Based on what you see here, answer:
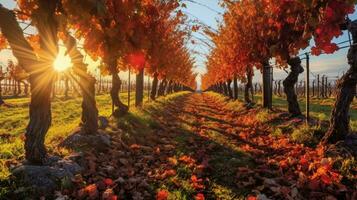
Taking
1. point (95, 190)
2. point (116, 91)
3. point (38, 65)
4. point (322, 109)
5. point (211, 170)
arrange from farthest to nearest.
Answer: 1. point (322, 109)
2. point (116, 91)
3. point (211, 170)
4. point (38, 65)
5. point (95, 190)

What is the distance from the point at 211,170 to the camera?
23.4ft

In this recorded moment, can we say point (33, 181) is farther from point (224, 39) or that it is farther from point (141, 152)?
point (224, 39)

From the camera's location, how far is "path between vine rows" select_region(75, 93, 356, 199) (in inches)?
223

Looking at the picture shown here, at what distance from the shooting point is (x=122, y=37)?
9312 mm

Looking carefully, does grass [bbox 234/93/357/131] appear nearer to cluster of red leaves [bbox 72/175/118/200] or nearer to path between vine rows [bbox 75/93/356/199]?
path between vine rows [bbox 75/93/356/199]

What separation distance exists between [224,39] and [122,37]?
14.3 metres

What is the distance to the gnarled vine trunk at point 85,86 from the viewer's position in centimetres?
886

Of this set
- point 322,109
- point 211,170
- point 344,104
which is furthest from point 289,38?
point 322,109

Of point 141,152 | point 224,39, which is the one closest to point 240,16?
point 224,39

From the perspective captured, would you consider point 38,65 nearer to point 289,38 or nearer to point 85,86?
point 85,86

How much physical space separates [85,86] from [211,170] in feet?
14.9

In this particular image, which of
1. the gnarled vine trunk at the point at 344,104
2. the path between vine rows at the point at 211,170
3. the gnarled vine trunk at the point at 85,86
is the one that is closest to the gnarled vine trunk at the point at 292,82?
the path between vine rows at the point at 211,170

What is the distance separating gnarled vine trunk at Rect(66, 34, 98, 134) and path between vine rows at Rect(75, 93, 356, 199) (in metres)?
0.82

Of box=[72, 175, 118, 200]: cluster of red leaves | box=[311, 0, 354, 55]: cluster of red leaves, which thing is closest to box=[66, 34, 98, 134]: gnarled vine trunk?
box=[72, 175, 118, 200]: cluster of red leaves
